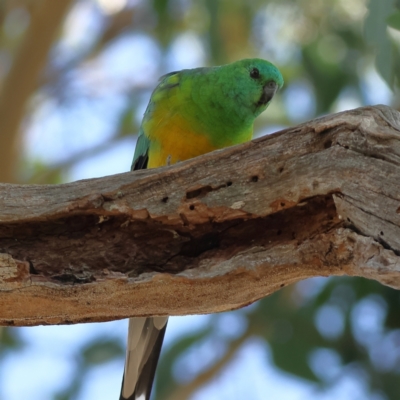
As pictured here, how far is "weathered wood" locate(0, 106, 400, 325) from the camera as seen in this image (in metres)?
2.22

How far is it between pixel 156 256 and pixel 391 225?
90 cm

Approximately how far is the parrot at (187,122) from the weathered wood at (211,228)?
3.51 feet

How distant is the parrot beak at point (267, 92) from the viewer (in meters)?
4.12

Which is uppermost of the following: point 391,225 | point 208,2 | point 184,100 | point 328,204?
point 208,2

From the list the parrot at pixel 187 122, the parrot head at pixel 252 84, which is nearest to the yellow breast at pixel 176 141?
the parrot at pixel 187 122

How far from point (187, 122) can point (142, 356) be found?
139cm

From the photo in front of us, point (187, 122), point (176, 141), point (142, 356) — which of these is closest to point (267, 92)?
point (187, 122)

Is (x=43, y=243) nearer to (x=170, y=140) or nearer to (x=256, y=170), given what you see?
(x=256, y=170)

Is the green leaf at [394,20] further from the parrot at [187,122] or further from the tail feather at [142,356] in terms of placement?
the tail feather at [142,356]

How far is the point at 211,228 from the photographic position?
8.14 feet

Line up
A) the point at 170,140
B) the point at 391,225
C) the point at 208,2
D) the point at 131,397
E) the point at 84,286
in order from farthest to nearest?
the point at 208,2, the point at 170,140, the point at 131,397, the point at 84,286, the point at 391,225

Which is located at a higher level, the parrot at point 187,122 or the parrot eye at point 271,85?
the parrot eye at point 271,85

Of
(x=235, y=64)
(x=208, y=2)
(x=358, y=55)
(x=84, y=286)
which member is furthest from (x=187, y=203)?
(x=358, y=55)

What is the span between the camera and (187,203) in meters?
2.42
